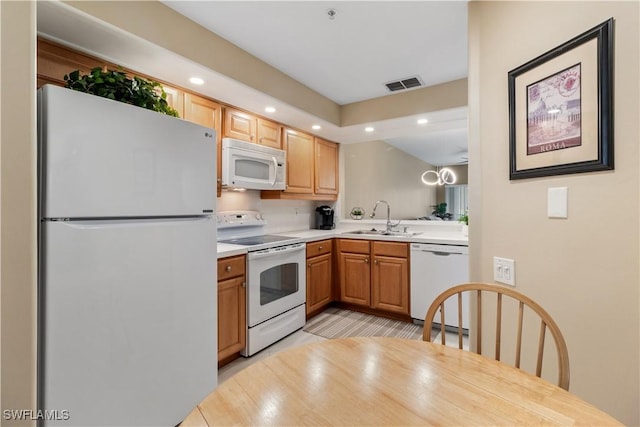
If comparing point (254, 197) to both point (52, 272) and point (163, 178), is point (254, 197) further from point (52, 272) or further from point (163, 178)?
point (52, 272)

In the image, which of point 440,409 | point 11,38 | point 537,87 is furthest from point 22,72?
point 537,87

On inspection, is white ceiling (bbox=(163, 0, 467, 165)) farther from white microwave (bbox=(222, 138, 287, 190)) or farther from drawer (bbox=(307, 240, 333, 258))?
drawer (bbox=(307, 240, 333, 258))

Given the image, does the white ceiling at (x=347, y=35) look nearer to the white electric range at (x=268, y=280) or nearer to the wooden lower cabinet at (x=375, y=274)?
the white electric range at (x=268, y=280)

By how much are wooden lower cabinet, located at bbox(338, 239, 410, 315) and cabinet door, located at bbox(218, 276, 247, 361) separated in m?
1.39

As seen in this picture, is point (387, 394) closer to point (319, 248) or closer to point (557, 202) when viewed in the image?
point (557, 202)

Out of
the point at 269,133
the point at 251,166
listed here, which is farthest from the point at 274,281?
the point at 269,133

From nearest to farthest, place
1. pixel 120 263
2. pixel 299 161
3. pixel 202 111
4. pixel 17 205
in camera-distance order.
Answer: pixel 17 205 → pixel 120 263 → pixel 202 111 → pixel 299 161

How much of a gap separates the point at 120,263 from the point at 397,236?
2.49m

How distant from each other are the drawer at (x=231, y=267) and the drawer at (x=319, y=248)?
89 centimetres

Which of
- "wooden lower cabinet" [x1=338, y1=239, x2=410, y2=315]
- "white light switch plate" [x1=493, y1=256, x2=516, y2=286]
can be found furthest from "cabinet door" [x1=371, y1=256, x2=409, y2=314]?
"white light switch plate" [x1=493, y1=256, x2=516, y2=286]

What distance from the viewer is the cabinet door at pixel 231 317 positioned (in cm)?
208

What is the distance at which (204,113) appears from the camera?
7.73ft

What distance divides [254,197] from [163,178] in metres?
1.71

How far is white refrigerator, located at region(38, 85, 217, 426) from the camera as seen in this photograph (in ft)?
3.65
